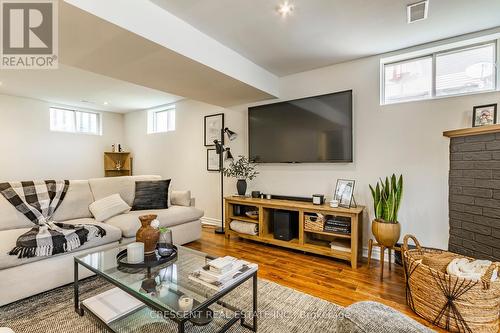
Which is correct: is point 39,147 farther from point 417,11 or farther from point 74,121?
point 417,11

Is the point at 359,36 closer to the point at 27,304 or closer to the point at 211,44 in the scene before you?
the point at 211,44

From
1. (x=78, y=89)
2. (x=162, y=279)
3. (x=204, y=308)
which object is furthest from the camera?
(x=78, y=89)

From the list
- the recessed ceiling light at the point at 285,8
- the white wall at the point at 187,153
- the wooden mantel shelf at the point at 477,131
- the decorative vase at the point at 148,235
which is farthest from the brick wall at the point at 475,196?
the white wall at the point at 187,153

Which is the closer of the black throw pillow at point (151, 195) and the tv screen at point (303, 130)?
the tv screen at point (303, 130)

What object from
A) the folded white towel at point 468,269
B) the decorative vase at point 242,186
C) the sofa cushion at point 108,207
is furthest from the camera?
the decorative vase at point 242,186

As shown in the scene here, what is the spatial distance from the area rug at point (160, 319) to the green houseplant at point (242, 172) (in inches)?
65.3

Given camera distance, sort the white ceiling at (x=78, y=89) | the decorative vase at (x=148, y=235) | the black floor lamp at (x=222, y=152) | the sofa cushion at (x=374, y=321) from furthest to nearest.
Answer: the black floor lamp at (x=222, y=152) → the white ceiling at (x=78, y=89) → the decorative vase at (x=148, y=235) → the sofa cushion at (x=374, y=321)

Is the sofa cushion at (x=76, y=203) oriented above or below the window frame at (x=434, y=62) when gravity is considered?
below

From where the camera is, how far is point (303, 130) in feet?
10.3

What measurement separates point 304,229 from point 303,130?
1.24 m

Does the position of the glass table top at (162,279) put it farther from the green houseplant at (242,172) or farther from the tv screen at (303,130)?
the tv screen at (303,130)

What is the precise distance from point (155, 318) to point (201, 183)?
117 inches

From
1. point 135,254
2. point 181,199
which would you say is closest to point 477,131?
point 135,254

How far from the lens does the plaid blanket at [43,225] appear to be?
75.2 inches
